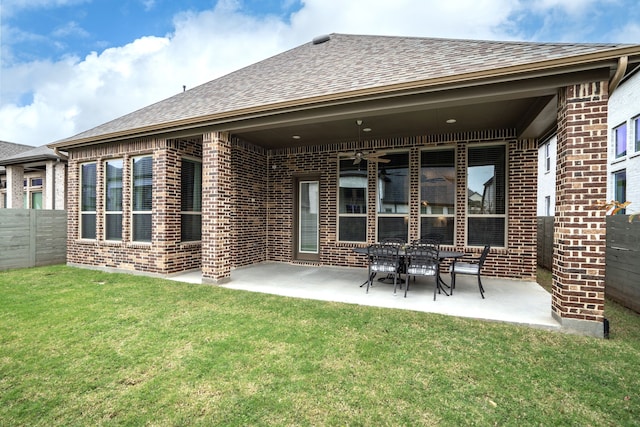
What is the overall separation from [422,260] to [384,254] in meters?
0.64

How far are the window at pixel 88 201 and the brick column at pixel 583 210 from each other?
9.39 m

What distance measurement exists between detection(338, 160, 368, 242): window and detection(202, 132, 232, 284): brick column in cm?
303

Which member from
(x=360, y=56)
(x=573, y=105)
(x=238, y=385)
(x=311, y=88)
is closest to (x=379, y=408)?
(x=238, y=385)

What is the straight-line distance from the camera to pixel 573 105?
3.56 m

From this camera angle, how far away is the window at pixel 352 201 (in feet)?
24.8

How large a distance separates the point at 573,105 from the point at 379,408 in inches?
158

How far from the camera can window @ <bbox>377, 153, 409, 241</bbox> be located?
7.17 meters

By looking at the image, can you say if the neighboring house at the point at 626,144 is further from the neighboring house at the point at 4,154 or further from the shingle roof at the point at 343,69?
the neighboring house at the point at 4,154

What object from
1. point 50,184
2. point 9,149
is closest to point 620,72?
point 50,184

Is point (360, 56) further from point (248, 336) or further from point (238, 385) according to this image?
point (238, 385)

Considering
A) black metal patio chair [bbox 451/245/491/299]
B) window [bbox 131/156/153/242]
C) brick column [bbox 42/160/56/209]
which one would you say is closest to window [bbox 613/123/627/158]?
black metal patio chair [bbox 451/245/491/299]

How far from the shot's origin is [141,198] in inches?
267

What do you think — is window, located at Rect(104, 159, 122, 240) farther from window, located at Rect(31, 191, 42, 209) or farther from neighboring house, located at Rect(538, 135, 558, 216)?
neighboring house, located at Rect(538, 135, 558, 216)

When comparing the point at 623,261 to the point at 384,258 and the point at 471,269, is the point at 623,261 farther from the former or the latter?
the point at 384,258
